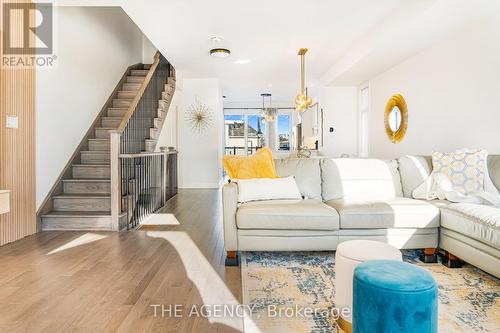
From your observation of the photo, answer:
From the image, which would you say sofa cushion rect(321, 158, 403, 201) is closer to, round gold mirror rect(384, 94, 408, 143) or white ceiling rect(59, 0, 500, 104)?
white ceiling rect(59, 0, 500, 104)

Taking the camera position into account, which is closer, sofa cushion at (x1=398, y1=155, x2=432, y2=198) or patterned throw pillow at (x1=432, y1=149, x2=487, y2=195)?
patterned throw pillow at (x1=432, y1=149, x2=487, y2=195)

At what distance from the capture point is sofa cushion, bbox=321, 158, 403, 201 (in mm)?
3377

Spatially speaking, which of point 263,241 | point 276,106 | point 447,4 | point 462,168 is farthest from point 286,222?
point 276,106

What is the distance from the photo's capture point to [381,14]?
401cm

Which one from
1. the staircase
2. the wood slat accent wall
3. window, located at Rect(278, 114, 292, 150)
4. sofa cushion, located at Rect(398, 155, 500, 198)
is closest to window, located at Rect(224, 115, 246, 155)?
window, located at Rect(278, 114, 292, 150)

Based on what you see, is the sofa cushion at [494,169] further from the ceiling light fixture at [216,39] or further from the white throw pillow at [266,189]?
the ceiling light fixture at [216,39]

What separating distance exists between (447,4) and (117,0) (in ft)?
11.2

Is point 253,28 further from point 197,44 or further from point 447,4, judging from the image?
point 447,4

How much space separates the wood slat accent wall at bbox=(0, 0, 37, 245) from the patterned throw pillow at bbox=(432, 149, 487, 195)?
4.46 metres

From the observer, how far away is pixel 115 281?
2.42 metres

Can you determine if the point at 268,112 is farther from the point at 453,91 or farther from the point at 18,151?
the point at 18,151

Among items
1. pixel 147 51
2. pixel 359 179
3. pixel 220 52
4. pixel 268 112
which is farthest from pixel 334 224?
pixel 268 112

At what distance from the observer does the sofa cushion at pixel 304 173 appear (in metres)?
3.46

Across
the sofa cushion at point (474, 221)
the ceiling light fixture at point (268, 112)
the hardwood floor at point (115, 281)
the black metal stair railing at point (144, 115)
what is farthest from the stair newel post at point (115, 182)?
the ceiling light fixture at point (268, 112)
